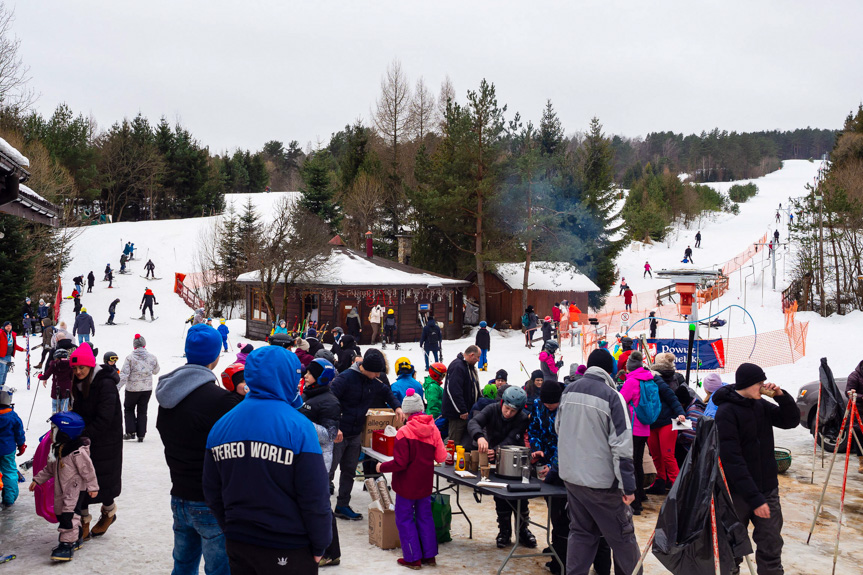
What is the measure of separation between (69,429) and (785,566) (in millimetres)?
6332

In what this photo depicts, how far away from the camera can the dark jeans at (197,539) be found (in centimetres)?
400

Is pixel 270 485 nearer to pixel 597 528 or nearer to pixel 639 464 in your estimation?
pixel 597 528

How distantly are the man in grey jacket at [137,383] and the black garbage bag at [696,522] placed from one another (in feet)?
24.4

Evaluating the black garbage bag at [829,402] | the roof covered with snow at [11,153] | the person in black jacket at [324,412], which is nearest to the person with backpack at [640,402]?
the black garbage bag at [829,402]

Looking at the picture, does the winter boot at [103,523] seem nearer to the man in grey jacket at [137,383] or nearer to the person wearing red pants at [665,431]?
the man in grey jacket at [137,383]

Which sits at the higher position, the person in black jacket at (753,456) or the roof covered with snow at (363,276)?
the roof covered with snow at (363,276)

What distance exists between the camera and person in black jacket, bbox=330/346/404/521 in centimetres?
714

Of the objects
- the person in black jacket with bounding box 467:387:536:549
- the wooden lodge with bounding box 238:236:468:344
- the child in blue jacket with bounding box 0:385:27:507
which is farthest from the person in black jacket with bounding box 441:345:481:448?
the wooden lodge with bounding box 238:236:468:344

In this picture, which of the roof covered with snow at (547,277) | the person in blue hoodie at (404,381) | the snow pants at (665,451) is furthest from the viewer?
the roof covered with snow at (547,277)

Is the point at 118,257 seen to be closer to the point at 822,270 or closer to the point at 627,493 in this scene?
the point at 822,270

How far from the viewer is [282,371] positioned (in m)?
3.28

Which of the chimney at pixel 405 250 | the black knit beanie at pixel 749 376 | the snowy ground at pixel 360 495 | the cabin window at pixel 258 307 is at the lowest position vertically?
the snowy ground at pixel 360 495

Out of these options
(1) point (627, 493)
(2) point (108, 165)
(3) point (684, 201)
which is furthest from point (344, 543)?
(3) point (684, 201)

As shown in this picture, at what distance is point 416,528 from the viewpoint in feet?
19.6
